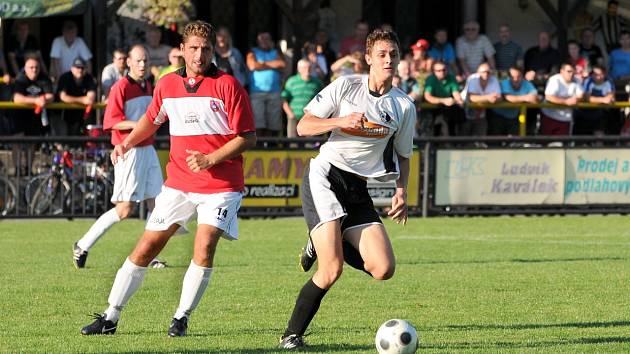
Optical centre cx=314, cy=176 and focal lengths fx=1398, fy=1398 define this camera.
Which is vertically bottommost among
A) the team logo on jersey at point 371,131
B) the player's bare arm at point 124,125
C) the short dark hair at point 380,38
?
the player's bare arm at point 124,125

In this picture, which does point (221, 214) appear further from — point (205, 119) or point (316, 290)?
point (316, 290)

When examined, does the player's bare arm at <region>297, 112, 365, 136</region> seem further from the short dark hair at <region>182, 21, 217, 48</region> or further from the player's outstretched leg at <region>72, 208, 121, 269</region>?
the player's outstretched leg at <region>72, 208, 121, 269</region>

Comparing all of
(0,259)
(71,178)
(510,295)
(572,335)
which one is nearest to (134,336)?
(572,335)

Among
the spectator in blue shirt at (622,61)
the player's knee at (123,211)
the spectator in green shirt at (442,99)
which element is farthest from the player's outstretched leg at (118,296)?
the spectator in blue shirt at (622,61)

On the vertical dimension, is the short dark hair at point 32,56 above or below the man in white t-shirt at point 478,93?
above

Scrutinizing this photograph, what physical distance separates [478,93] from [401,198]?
12634 mm

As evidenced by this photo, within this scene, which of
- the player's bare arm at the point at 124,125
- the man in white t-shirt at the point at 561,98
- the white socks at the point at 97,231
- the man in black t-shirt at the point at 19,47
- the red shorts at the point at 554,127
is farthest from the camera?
the red shorts at the point at 554,127

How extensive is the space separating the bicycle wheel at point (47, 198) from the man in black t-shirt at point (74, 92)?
1.39m

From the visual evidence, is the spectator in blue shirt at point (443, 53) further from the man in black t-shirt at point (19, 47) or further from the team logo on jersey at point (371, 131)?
the team logo on jersey at point (371, 131)

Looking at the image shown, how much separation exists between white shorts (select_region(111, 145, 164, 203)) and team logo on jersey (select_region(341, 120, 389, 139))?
5304mm

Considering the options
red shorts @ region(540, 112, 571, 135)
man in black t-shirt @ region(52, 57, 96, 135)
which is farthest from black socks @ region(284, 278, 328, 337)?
red shorts @ region(540, 112, 571, 135)

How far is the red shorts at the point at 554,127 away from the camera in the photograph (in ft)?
71.6

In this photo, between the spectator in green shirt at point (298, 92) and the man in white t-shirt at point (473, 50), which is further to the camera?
the man in white t-shirt at point (473, 50)

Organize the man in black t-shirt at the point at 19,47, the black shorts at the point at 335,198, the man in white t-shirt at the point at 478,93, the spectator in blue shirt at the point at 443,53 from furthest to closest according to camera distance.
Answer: the spectator in blue shirt at the point at 443,53 < the man in white t-shirt at the point at 478,93 < the man in black t-shirt at the point at 19,47 < the black shorts at the point at 335,198
